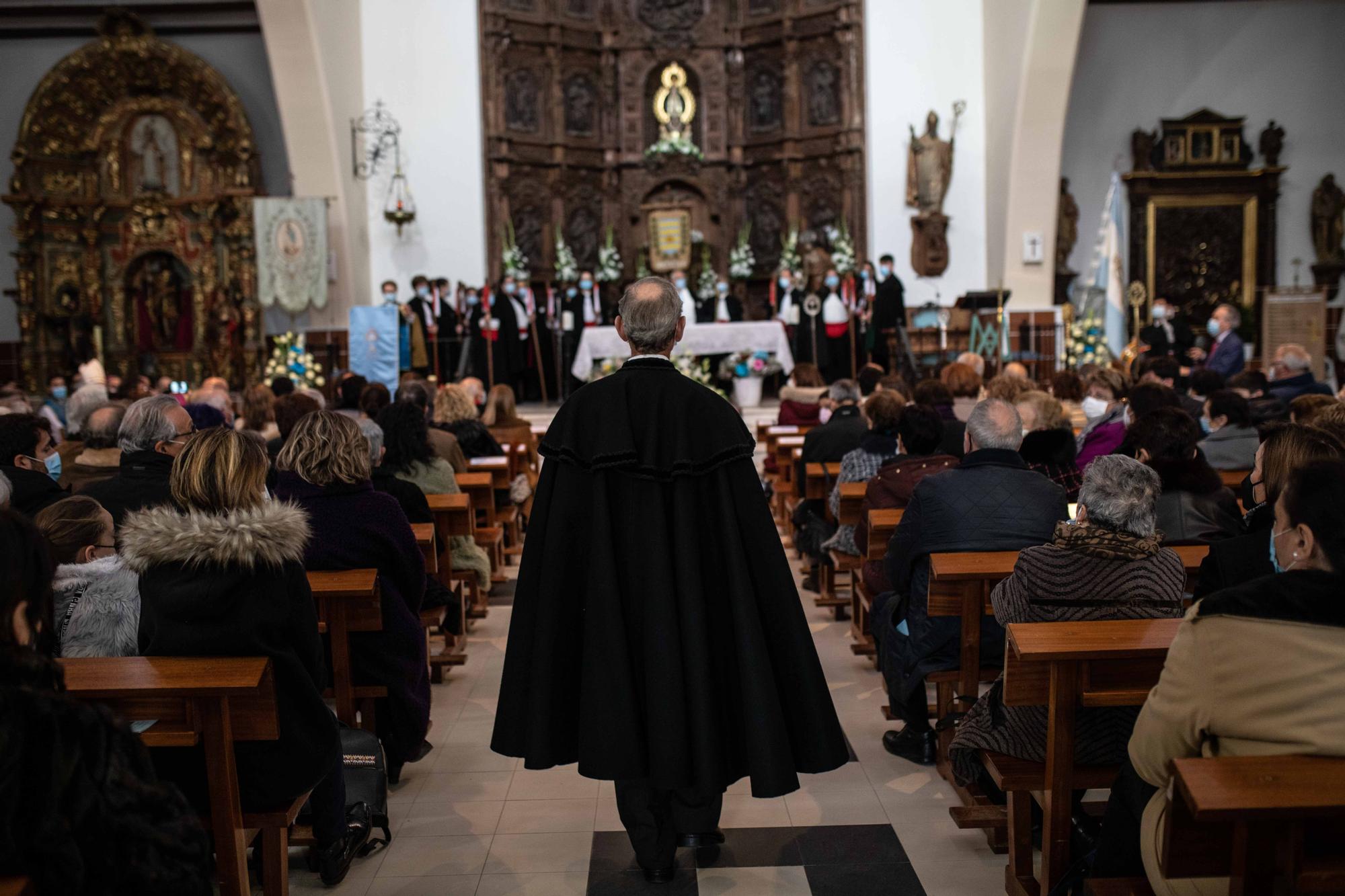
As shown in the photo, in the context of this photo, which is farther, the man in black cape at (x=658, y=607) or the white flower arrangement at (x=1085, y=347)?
the white flower arrangement at (x=1085, y=347)

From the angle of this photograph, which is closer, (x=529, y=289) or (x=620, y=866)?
(x=620, y=866)

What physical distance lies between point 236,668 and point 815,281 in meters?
13.8

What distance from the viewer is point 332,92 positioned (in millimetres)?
14438

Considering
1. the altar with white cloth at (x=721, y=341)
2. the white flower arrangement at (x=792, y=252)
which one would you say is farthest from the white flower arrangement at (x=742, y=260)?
the altar with white cloth at (x=721, y=341)

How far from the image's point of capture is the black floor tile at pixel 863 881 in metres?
3.43

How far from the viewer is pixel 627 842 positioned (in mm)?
3832

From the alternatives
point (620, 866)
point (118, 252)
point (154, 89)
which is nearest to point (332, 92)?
point (154, 89)

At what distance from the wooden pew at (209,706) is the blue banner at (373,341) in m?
10.6

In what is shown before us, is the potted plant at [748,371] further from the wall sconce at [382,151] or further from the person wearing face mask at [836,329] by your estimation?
the wall sconce at [382,151]

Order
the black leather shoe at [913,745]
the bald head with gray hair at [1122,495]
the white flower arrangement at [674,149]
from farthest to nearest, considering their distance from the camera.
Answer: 1. the white flower arrangement at [674,149]
2. the black leather shoe at [913,745]
3. the bald head with gray hair at [1122,495]

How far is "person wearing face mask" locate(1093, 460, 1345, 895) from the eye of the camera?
2.10 meters

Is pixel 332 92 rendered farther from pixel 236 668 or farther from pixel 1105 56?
pixel 236 668

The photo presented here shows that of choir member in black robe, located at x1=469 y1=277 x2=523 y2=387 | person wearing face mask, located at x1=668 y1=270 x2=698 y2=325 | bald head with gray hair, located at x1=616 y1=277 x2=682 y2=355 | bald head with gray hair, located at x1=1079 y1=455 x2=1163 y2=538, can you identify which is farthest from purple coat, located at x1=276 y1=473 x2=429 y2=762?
person wearing face mask, located at x1=668 y1=270 x2=698 y2=325

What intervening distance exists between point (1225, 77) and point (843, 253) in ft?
18.5
